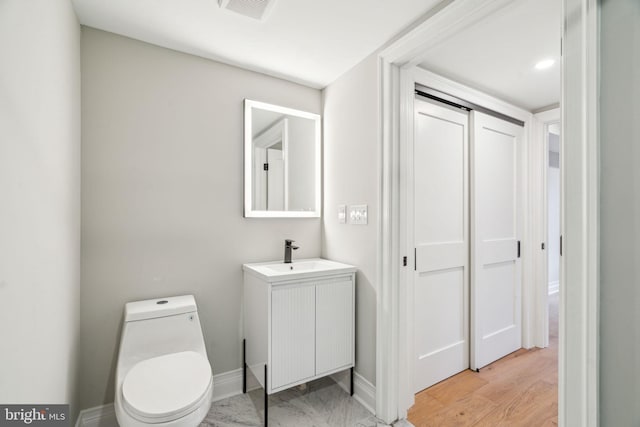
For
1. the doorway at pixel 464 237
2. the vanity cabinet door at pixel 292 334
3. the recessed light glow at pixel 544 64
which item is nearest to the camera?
the vanity cabinet door at pixel 292 334

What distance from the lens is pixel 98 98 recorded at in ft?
5.49

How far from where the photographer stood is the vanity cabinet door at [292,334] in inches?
67.1

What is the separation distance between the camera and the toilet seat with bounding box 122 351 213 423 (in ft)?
3.82

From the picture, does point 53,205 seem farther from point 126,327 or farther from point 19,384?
point 126,327

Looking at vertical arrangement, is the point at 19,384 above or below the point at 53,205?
below

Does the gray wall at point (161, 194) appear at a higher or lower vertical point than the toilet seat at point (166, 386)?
higher

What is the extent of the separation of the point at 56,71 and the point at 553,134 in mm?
4574

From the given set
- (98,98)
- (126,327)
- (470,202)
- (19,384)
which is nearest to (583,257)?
(470,202)

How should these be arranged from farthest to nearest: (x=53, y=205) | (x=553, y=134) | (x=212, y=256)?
1. (x=553, y=134)
2. (x=212, y=256)
3. (x=53, y=205)

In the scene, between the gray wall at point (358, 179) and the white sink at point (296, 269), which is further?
the gray wall at point (358, 179)

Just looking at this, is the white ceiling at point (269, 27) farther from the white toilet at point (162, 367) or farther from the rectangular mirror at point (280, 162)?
the white toilet at point (162, 367)

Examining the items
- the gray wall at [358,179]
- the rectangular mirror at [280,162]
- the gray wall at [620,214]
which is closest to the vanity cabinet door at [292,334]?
the gray wall at [358,179]

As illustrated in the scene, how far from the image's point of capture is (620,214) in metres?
0.94

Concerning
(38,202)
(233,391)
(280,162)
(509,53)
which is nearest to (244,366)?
(233,391)
